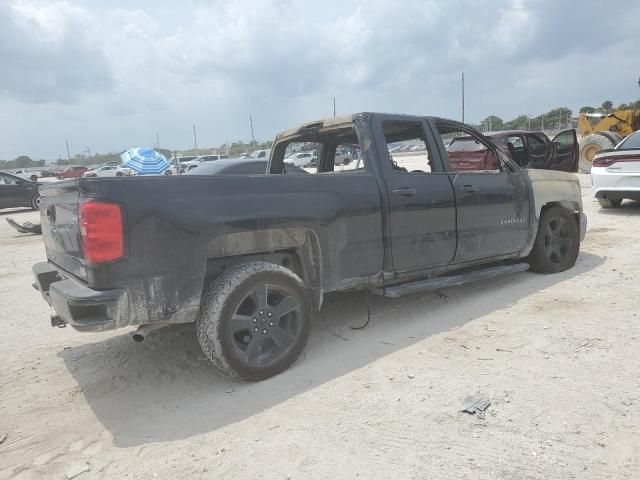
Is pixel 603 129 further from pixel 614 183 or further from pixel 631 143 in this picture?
pixel 614 183

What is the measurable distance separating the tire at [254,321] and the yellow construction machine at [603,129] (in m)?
13.9

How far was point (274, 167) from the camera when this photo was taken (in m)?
5.49

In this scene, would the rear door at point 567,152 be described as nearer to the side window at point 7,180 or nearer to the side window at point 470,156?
the side window at point 470,156

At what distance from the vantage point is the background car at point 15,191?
16859 millimetres

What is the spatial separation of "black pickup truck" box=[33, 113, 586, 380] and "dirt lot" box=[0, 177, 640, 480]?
1.28 feet

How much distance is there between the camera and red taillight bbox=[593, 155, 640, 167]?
8375mm

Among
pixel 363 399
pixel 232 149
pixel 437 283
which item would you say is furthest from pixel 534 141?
pixel 232 149

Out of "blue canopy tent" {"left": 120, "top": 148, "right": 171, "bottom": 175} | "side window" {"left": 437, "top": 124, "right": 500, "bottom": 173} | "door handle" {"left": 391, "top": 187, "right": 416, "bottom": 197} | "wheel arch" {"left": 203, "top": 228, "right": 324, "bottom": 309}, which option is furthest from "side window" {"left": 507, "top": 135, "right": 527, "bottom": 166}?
"blue canopy tent" {"left": 120, "top": 148, "right": 171, "bottom": 175}

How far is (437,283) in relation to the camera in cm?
433

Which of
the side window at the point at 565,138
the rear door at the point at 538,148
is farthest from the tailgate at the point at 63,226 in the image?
the side window at the point at 565,138

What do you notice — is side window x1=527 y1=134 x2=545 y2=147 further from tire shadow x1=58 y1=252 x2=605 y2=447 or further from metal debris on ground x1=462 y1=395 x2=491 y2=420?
metal debris on ground x1=462 y1=395 x2=491 y2=420

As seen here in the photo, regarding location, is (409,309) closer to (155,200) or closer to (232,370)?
(232,370)

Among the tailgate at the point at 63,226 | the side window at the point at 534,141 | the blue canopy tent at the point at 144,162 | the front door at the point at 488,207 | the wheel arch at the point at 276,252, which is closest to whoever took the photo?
the tailgate at the point at 63,226

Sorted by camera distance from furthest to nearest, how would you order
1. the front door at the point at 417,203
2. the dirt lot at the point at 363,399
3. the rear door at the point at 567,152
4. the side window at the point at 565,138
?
the side window at the point at 565,138, the rear door at the point at 567,152, the front door at the point at 417,203, the dirt lot at the point at 363,399
